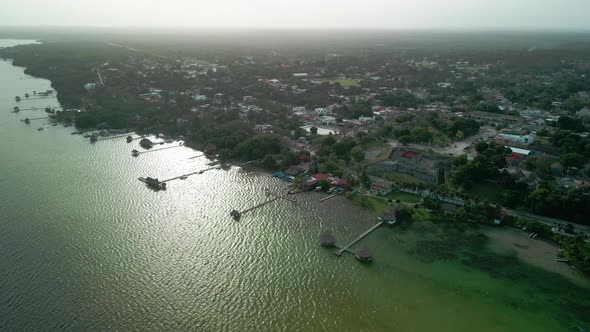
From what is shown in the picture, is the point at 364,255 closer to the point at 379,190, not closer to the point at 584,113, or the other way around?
the point at 379,190

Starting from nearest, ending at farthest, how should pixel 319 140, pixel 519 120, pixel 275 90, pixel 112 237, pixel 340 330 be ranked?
1. pixel 340 330
2. pixel 112 237
3. pixel 319 140
4. pixel 519 120
5. pixel 275 90

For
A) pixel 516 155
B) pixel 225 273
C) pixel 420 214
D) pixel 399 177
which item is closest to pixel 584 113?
pixel 516 155

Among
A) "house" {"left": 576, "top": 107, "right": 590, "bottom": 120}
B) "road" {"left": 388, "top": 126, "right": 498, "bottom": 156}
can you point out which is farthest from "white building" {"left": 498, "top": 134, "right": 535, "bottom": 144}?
"house" {"left": 576, "top": 107, "right": 590, "bottom": 120}

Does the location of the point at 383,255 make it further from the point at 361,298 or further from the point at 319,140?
the point at 319,140

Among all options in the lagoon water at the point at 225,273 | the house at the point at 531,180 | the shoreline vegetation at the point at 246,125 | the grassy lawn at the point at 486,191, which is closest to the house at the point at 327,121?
the shoreline vegetation at the point at 246,125

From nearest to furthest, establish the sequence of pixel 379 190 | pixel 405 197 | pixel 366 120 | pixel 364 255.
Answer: pixel 364 255 → pixel 405 197 → pixel 379 190 → pixel 366 120

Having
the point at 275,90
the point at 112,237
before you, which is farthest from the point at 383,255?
the point at 275,90
